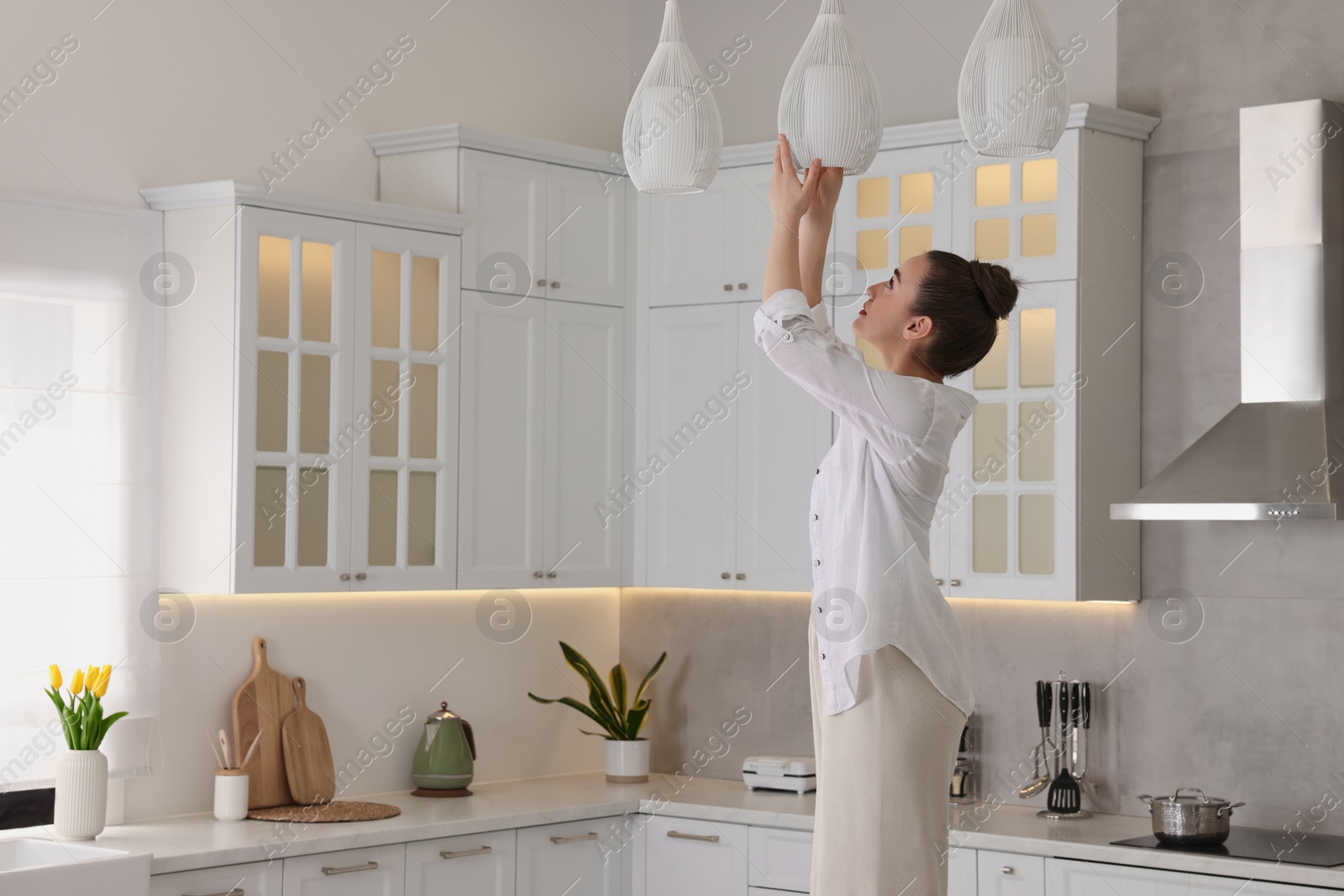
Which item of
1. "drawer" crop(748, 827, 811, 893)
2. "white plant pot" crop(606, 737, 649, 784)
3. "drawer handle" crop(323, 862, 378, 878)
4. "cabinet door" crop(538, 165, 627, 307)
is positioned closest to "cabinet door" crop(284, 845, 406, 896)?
"drawer handle" crop(323, 862, 378, 878)

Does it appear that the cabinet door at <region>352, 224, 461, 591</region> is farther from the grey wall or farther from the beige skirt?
the beige skirt

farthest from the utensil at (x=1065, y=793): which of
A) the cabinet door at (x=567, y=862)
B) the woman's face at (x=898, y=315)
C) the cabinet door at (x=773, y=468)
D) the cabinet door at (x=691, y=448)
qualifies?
the woman's face at (x=898, y=315)

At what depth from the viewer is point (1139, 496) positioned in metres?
3.67

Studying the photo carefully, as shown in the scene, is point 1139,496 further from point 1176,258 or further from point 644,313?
point 644,313

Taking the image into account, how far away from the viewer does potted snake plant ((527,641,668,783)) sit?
461cm

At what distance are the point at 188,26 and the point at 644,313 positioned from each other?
4.89 feet

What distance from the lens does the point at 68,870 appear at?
310 centimetres

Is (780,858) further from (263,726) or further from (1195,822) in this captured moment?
(263,726)

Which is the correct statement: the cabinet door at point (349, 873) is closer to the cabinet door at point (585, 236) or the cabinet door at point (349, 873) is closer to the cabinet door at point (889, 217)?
the cabinet door at point (585, 236)

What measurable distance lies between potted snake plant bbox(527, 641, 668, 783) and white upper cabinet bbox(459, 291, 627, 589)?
0.30 metres

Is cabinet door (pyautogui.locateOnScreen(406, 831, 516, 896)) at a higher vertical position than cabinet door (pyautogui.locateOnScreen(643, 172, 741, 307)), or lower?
lower

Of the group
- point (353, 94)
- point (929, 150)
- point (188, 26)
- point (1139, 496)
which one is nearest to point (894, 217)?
point (929, 150)

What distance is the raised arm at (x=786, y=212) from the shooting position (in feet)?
5.93

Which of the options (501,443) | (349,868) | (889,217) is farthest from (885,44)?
(349,868)
